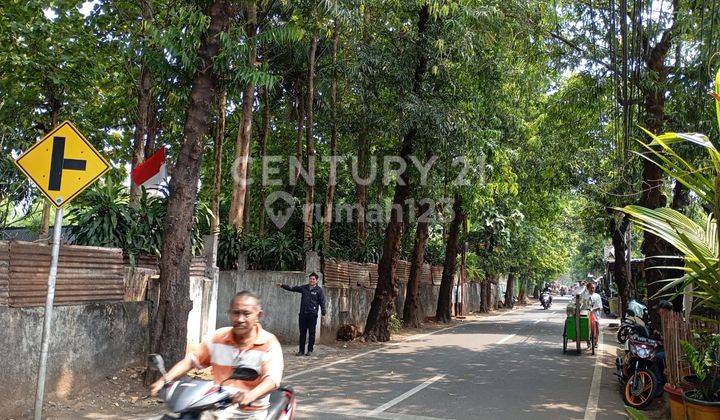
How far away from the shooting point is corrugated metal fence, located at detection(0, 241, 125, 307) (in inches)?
276

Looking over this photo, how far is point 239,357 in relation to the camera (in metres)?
4.21

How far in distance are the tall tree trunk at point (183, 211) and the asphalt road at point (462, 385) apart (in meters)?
2.14

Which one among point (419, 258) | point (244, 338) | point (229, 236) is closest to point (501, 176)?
point (419, 258)

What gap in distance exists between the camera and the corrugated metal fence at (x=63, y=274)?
7.02 metres

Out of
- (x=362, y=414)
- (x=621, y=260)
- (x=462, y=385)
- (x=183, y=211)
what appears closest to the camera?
(x=362, y=414)

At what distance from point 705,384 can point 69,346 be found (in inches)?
299

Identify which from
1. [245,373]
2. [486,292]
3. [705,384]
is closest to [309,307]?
[705,384]

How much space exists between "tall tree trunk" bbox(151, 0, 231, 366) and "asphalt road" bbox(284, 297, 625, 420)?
7.03 feet

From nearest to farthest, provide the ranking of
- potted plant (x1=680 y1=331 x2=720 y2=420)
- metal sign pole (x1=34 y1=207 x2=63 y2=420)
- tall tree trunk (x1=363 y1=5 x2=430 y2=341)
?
1. potted plant (x1=680 y1=331 x2=720 y2=420)
2. metal sign pole (x1=34 y1=207 x2=63 y2=420)
3. tall tree trunk (x1=363 y1=5 x2=430 y2=341)

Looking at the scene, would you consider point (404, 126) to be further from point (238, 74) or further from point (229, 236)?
point (238, 74)

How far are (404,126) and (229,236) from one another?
5.40 m

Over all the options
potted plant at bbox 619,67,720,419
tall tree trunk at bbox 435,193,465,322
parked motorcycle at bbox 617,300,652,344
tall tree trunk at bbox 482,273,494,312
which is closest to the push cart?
parked motorcycle at bbox 617,300,652,344

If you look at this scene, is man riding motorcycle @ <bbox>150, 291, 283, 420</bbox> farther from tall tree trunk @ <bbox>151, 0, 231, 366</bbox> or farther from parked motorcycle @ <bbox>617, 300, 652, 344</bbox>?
parked motorcycle @ <bbox>617, 300, 652, 344</bbox>

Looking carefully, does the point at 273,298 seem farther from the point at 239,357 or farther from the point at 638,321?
A: the point at 239,357
